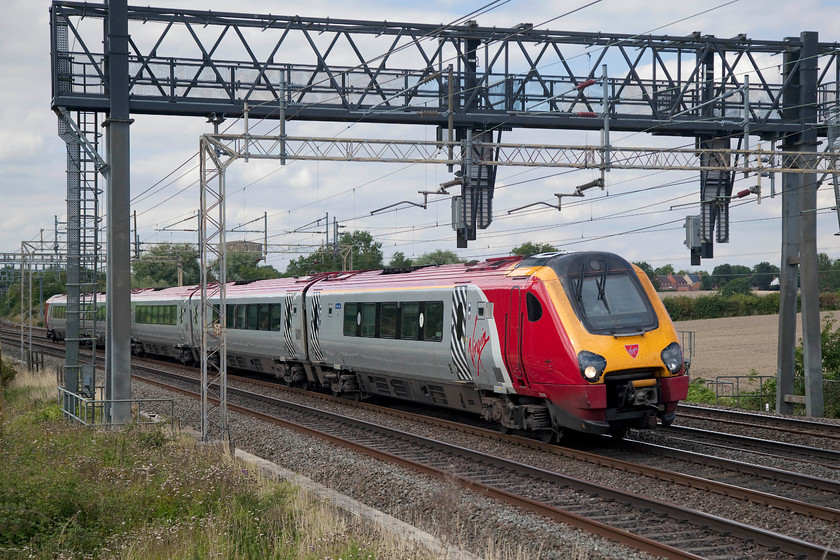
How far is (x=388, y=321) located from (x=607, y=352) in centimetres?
660

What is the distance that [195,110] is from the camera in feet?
63.0

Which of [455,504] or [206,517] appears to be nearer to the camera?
[206,517]

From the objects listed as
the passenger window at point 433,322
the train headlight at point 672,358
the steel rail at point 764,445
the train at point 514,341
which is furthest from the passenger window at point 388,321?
the train headlight at point 672,358

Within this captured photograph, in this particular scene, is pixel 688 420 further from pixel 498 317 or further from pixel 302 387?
pixel 302 387

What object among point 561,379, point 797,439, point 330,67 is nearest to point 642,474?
point 561,379

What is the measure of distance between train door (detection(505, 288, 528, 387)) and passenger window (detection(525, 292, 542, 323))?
23 cm

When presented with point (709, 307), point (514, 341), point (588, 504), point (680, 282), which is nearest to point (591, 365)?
point (514, 341)

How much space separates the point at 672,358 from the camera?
1327cm

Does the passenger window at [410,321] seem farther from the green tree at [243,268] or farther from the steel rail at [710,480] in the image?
the green tree at [243,268]

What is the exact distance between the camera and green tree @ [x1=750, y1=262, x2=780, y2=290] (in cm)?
8997

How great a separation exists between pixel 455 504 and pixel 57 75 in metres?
13.3

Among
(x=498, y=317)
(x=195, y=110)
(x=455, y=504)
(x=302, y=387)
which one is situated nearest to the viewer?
(x=455, y=504)

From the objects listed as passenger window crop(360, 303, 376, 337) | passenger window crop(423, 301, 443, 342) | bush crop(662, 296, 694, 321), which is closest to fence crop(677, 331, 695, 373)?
passenger window crop(423, 301, 443, 342)

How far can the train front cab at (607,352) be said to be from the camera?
41.8ft
